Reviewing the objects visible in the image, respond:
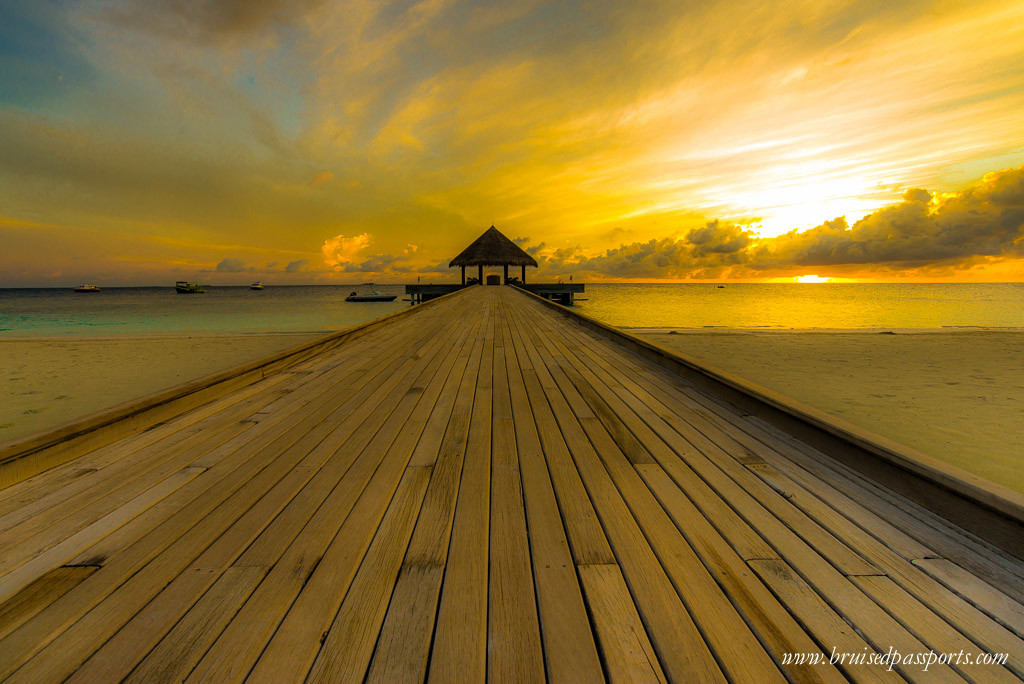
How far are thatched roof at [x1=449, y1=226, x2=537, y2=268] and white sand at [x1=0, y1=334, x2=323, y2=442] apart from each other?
572 inches

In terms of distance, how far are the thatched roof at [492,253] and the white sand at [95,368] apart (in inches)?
572

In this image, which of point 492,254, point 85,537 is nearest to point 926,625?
point 85,537

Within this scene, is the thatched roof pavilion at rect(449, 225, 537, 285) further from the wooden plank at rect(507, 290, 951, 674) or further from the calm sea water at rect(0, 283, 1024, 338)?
the wooden plank at rect(507, 290, 951, 674)

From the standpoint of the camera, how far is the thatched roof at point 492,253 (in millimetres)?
27078

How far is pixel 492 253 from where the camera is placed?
27438mm

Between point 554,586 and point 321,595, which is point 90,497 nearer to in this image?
point 321,595

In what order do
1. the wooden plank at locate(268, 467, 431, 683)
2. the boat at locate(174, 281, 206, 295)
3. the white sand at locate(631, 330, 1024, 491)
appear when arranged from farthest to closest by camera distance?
the boat at locate(174, 281, 206, 295), the white sand at locate(631, 330, 1024, 491), the wooden plank at locate(268, 467, 431, 683)

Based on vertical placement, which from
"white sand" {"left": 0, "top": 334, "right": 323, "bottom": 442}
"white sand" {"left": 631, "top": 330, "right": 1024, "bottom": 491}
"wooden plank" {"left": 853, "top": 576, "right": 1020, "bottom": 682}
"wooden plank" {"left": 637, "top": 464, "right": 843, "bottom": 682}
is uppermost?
"wooden plank" {"left": 637, "top": 464, "right": 843, "bottom": 682}

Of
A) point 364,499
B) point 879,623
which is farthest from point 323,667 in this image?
point 879,623

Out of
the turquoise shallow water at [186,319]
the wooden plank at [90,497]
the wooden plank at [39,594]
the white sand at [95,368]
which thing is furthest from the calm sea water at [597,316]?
the wooden plank at [39,594]

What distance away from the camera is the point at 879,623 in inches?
48.5

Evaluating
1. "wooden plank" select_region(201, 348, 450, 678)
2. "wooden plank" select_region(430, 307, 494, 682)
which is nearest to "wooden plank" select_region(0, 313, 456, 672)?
"wooden plank" select_region(201, 348, 450, 678)

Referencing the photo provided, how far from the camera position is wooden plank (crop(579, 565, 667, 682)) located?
3.54ft

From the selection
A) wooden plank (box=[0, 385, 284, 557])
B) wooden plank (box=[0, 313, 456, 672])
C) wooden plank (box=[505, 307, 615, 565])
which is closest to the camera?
wooden plank (box=[0, 313, 456, 672])
